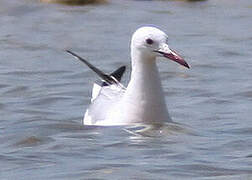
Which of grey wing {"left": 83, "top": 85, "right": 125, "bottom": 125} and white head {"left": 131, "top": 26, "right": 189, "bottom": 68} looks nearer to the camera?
white head {"left": 131, "top": 26, "right": 189, "bottom": 68}

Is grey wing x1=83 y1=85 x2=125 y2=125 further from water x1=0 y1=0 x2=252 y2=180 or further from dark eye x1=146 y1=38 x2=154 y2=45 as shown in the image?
dark eye x1=146 y1=38 x2=154 y2=45

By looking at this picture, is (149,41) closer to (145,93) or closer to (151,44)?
(151,44)

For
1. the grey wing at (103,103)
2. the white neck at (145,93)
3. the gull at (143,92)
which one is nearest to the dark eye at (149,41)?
the gull at (143,92)

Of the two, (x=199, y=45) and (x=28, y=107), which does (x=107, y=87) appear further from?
(x=199, y=45)

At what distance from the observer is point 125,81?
14766 millimetres

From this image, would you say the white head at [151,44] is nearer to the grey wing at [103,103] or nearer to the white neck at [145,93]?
the white neck at [145,93]

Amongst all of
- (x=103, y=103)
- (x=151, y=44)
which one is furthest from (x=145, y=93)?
(x=103, y=103)

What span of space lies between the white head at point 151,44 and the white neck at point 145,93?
4 centimetres

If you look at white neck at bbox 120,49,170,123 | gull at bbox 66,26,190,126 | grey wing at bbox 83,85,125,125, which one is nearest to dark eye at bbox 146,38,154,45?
gull at bbox 66,26,190,126

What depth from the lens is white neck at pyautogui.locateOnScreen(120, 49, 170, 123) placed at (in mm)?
11195

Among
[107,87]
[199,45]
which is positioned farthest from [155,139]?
[199,45]

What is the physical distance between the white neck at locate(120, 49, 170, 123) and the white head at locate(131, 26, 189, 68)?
0.04 meters

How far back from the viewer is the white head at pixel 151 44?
11.1m

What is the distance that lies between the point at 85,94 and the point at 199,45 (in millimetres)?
3001
